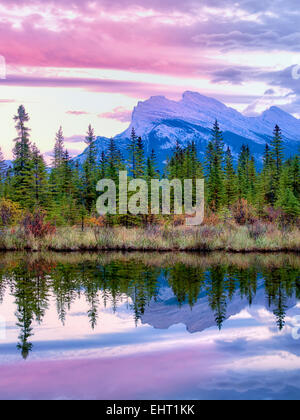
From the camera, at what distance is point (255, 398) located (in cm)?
784

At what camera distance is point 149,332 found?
1190 cm

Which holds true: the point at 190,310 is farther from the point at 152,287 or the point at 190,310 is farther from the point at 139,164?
the point at 139,164

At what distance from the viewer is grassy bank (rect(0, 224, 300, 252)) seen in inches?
1109

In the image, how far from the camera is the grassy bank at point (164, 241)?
2817cm

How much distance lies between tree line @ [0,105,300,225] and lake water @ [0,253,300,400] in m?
20.2

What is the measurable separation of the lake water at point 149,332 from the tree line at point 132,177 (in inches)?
794

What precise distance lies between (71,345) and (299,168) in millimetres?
48313

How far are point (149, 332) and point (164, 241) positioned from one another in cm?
1701

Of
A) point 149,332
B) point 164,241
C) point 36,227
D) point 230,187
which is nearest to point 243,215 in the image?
point 164,241

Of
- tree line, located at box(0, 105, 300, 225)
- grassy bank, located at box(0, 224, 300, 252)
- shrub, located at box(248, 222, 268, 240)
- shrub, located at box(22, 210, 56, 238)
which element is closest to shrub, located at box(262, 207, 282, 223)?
tree line, located at box(0, 105, 300, 225)

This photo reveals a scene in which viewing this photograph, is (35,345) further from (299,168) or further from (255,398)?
(299,168)

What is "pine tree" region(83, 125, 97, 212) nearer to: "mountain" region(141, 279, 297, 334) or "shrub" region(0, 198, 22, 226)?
"shrub" region(0, 198, 22, 226)

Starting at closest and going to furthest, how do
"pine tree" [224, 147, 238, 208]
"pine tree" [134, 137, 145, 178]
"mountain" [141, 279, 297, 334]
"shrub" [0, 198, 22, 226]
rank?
"mountain" [141, 279, 297, 334] < "shrub" [0, 198, 22, 226] < "pine tree" [134, 137, 145, 178] < "pine tree" [224, 147, 238, 208]

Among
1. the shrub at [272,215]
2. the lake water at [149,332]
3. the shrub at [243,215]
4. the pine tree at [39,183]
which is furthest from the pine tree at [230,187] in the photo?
the lake water at [149,332]
